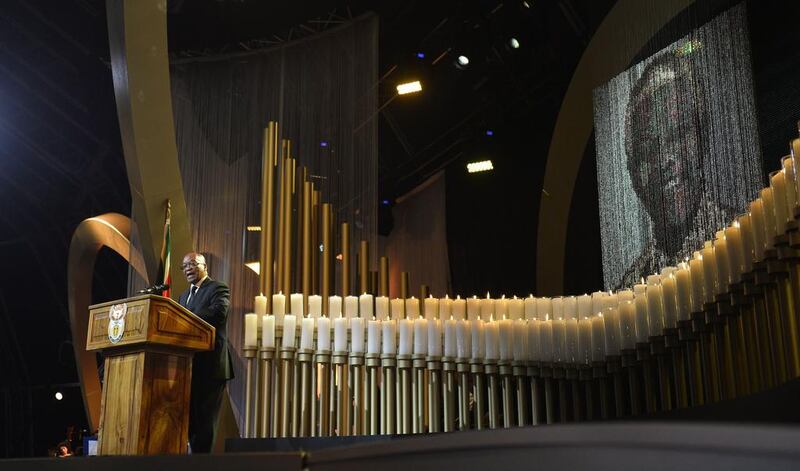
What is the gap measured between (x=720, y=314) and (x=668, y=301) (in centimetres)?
42

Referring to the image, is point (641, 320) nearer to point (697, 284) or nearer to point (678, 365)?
point (678, 365)

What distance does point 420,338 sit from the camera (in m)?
5.02

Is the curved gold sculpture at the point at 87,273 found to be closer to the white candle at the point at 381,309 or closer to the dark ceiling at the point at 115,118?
the dark ceiling at the point at 115,118

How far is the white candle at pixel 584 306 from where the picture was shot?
4914 millimetres

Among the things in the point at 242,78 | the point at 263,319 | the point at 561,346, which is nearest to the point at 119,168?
the point at 242,78

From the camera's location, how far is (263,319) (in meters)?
5.18

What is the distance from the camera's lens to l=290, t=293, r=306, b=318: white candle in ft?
17.3

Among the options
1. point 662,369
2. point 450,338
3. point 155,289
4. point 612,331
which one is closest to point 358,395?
point 450,338

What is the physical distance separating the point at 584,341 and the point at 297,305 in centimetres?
189

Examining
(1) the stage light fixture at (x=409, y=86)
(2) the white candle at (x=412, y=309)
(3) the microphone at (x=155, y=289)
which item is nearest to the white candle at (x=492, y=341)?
(2) the white candle at (x=412, y=309)

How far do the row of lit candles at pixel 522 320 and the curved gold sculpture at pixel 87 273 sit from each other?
5462mm

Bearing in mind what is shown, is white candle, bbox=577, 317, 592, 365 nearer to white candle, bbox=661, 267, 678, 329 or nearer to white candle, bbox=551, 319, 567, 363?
white candle, bbox=551, 319, 567, 363

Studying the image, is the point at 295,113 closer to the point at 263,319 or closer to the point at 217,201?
the point at 217,201

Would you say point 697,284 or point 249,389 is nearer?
point 697,284
